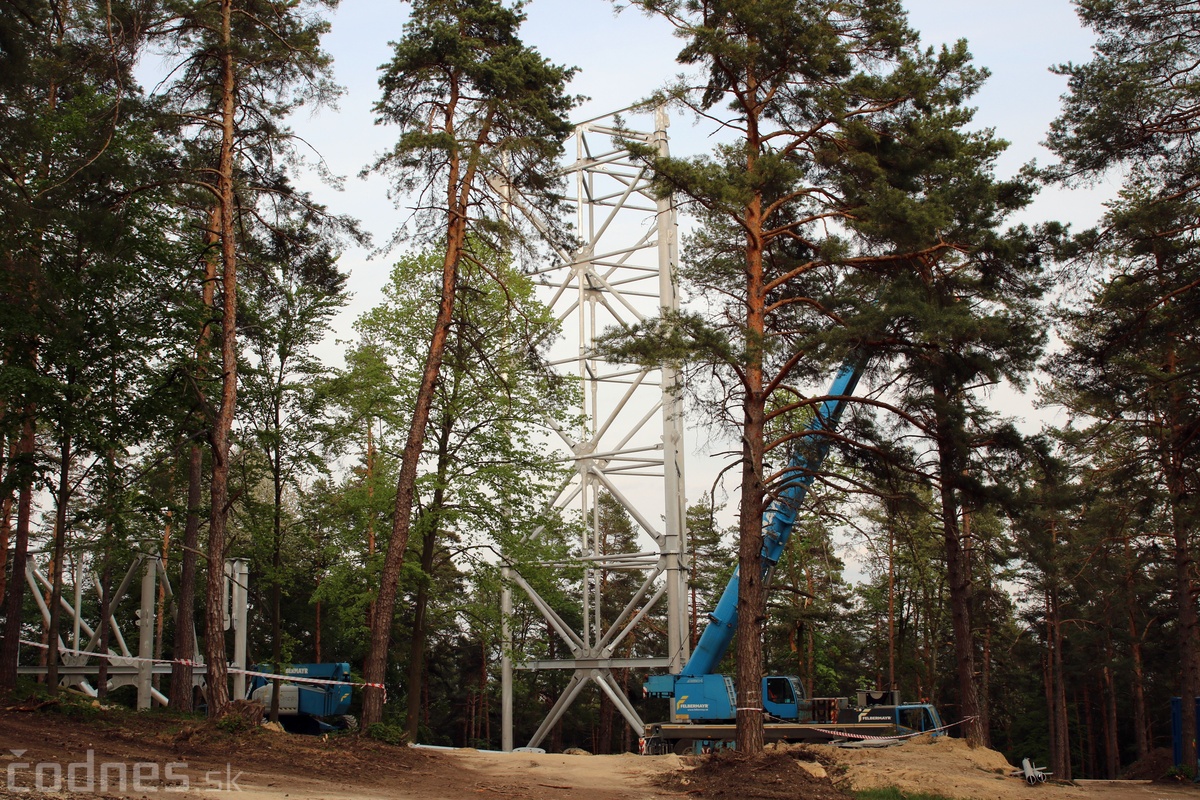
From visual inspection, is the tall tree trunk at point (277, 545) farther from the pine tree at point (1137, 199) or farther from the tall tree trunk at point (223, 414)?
the pine tree at point (1137, 199)

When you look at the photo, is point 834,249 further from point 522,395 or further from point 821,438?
point 522,395

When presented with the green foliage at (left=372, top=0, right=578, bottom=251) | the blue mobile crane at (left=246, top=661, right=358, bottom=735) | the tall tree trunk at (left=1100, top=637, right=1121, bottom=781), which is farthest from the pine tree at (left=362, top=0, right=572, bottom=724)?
the tall tree trunk at (left=1100, top=637, right=1121, bottom=781)

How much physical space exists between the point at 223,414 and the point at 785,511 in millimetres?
8939

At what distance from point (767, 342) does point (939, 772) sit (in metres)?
6.09

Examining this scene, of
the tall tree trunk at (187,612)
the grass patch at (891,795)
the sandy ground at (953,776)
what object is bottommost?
the sandy ground at (953,776)

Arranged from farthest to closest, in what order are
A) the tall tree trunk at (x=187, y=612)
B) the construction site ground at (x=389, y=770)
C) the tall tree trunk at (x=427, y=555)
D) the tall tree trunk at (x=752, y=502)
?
the tall tree trunk at (x=427, y=555)
the tall tree trunk at (x=187, y=612)
the tall tree trunk at (x=752, y=502)
the construction site ground at (x=389, y=770)

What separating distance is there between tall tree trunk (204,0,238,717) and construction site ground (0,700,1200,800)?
0.93 m

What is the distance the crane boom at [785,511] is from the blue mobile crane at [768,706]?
0.06ft

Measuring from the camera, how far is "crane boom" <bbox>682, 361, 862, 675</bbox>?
13773mm

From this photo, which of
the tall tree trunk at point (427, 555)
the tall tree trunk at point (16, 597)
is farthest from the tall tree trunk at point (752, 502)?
the tall tree trunk at point (16, 597)

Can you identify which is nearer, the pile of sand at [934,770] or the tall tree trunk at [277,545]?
the pile of sand at [934,770]

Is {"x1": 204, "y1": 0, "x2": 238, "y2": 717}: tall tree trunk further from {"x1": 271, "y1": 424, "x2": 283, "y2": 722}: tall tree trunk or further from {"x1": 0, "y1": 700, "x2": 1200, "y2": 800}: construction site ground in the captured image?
{"x1": 271, "y1": 424, "x2": 283, "y2": 722}: tall tree trunk

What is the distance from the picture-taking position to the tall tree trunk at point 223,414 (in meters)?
12.0

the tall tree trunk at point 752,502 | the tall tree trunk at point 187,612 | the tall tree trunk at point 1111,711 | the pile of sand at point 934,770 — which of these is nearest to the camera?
the tall tree trunk at point 752,502
